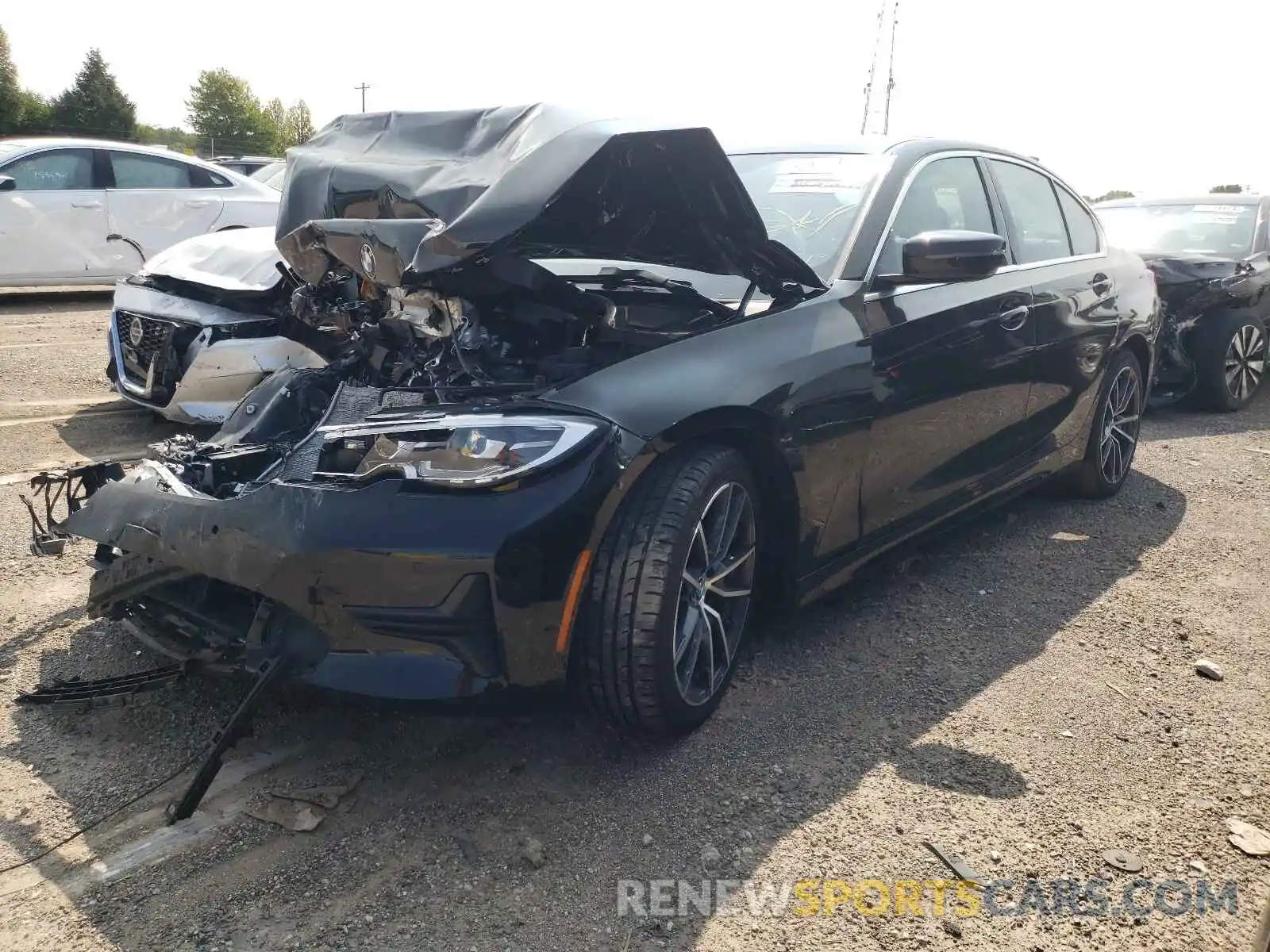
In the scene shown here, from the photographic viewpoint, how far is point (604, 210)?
2801 mm

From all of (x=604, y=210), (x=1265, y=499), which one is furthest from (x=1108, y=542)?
(x=604, y=210)

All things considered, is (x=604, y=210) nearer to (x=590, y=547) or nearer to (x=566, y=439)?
(x=566, y=439)

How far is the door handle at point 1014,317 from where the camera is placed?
3859 millimetres

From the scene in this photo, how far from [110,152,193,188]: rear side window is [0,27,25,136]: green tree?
45182 mm

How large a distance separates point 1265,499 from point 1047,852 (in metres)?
3.75

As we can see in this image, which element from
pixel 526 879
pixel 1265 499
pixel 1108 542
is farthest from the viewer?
pixel 1265 499

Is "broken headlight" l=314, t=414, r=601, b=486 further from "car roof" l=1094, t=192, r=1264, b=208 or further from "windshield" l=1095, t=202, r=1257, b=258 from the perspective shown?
"car roof" l=1094, t=192, r=1264, b=208

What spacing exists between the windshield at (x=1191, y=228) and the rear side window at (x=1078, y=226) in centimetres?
315

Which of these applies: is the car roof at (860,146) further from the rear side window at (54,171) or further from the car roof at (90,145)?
Answer: the rear side window at (54,171)

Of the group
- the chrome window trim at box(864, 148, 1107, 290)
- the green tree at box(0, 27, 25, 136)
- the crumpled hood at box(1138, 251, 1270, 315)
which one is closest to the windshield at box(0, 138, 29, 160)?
the chrome window trim at box(864, 148, 1107, 290)

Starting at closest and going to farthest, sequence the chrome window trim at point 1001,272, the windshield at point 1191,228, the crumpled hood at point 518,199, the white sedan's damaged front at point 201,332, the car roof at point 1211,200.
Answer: the crumpled hood at point 518,199
the chrome window trim at point 1001,272
the white sedan's damaged front at point 201,332
the windshield at point 1191,228
the car roof at point 1211,200

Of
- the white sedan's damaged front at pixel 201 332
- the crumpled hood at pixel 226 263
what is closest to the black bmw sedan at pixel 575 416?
the white sedan's damaged front at pixel 201 332

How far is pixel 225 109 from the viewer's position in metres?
86.5

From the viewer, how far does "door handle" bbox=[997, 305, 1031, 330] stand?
3.86 meters
